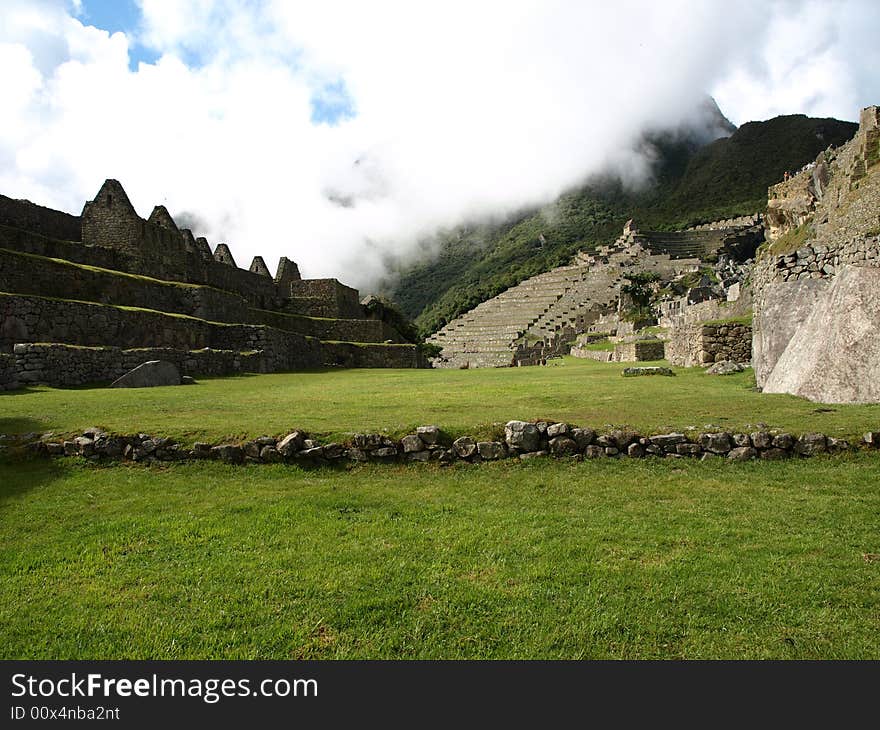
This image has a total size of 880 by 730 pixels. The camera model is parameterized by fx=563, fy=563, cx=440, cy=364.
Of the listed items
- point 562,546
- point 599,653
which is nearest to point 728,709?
point 599,653

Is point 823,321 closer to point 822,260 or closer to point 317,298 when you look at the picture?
point 822,260

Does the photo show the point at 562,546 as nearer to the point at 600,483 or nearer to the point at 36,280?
the point at 600,483

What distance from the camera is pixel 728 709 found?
2.58 m

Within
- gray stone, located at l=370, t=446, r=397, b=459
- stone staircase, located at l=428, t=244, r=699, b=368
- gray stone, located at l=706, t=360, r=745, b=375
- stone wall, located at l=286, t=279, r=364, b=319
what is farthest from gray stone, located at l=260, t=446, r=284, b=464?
stone staircase, located at l=428, t=244, r=699, b=368

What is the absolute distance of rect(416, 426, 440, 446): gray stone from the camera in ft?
23.1

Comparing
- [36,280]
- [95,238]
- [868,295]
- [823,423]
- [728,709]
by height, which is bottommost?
[728,709]

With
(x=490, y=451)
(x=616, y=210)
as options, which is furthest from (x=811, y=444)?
(x=616, y=210)

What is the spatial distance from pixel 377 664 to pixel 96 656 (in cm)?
158

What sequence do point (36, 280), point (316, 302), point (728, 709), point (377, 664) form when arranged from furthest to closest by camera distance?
1. point (316, 302)
2. point (36, 280)
3. point (377, 664)
4. point (728, 709)

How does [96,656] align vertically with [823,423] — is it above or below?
below

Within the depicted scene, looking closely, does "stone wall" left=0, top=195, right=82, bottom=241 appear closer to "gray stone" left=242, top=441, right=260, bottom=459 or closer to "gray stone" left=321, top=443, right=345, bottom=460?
"gray stone" left=242, top=441, right=260, bottom=459

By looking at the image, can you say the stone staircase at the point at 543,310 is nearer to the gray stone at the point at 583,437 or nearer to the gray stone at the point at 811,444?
the gray stone at the point at 583,437

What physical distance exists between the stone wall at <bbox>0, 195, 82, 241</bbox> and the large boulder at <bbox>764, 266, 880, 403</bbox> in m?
24.7

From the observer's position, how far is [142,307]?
20000 millimetres
